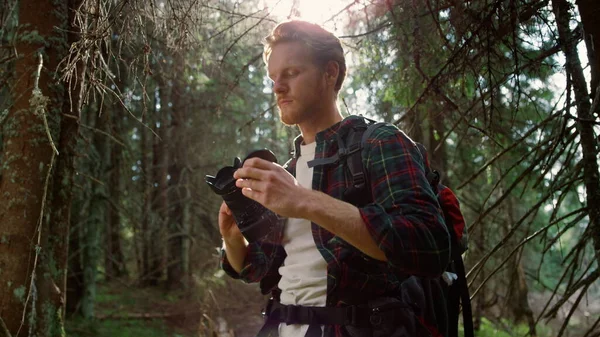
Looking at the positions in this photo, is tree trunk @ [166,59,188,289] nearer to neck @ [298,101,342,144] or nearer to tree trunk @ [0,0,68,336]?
tree trunk @ [0,0,68,336]

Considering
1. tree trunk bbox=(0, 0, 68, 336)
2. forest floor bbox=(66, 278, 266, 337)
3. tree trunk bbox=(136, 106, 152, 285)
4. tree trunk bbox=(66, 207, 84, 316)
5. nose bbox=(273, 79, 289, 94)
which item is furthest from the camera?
tree trunk bbox=(136, 106, 152, 285)

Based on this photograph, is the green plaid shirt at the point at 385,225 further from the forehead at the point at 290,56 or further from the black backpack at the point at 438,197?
A: the forehead at the point at 290,56

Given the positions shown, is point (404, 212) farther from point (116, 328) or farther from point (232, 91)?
point (116, 328)

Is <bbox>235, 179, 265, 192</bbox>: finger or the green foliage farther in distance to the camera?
the green foliage

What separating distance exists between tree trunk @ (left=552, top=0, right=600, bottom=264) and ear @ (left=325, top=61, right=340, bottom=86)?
1.64 m

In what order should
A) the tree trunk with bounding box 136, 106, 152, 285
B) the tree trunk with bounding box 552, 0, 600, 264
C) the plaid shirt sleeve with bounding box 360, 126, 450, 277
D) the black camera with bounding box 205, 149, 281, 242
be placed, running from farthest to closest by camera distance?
1. the tree trunk with bounding box 136, 106, 152, 285
2. the tree trunk with bounding box 552, 0, 600, 264
3. the black camera with bounding box 205, 149, 281, 242
4. the plaid shirt sleeve with bounding box 360, 126, 450, 277

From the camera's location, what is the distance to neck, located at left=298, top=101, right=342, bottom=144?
2.24 meters

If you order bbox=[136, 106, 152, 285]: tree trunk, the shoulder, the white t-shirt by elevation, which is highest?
bbox=[136, 106, 152, 285]: tree trunk

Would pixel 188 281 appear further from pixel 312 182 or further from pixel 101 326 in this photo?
pixel 312 182

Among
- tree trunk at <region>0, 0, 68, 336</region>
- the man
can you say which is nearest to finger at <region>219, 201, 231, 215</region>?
the man

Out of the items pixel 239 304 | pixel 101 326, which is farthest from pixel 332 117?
pixel 239 304

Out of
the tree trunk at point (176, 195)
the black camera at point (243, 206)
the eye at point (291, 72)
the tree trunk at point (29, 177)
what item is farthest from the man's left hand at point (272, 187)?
the tree trunk at point (176, 195)

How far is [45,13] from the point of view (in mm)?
3166

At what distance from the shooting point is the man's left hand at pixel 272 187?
1.63m
